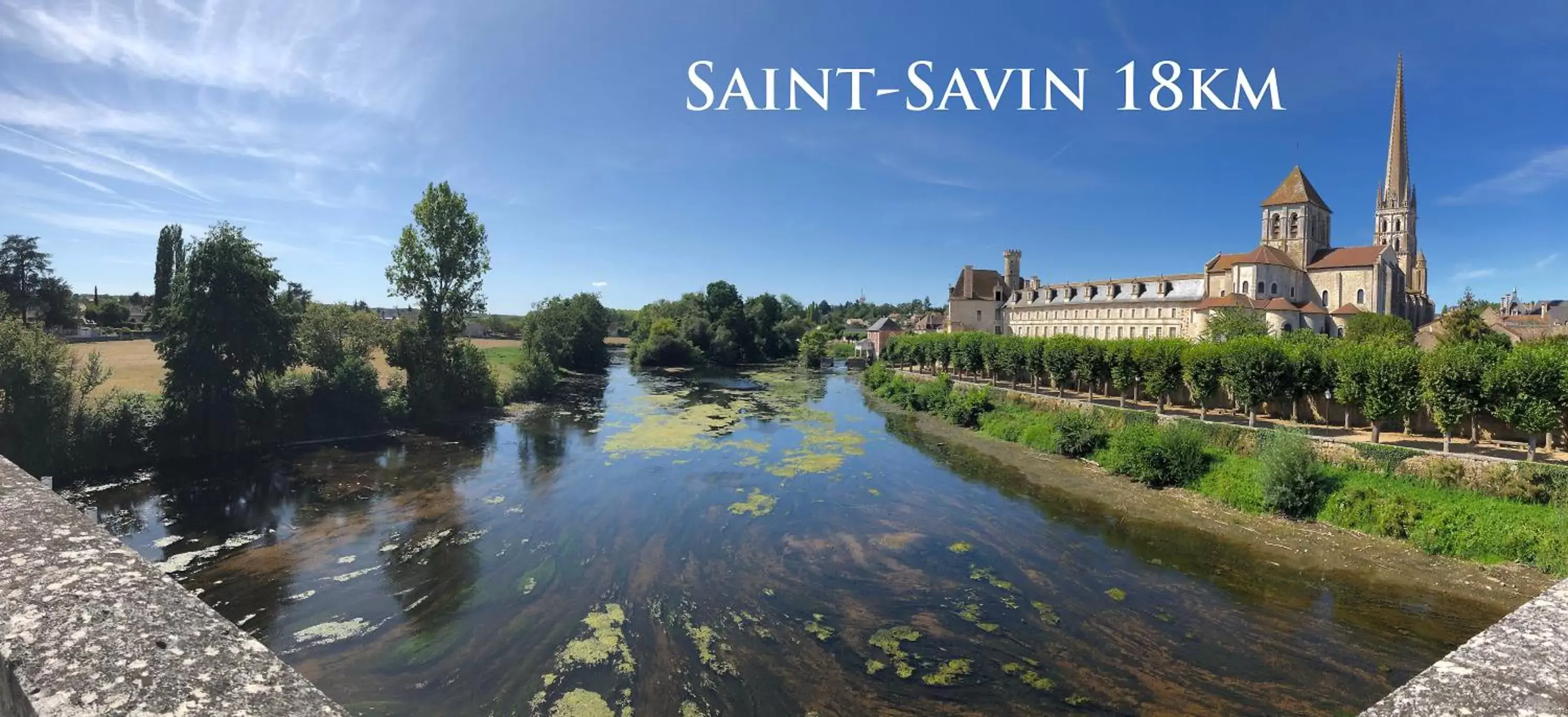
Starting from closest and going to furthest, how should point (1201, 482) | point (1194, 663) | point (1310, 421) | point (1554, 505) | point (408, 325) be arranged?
1. point (1194, 663)
2. point (1554, 505)
3. point (1201, 482)
4. point (1310, 421)
5. point (408, 325)

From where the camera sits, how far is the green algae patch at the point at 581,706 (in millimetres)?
8977

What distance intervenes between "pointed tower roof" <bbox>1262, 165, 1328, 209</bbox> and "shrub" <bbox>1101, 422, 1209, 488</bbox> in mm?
51130

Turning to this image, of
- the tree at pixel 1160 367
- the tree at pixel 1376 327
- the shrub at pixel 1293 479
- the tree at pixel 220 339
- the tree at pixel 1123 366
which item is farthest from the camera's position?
the tree at pixel 1376 327

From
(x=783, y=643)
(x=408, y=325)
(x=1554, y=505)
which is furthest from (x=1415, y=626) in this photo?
(x=408, y=325)

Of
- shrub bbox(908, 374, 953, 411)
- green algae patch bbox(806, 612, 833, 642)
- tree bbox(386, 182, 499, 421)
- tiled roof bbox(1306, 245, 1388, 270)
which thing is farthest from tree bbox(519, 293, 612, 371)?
tiled roof bbox(1306, 245, 1388, 270)

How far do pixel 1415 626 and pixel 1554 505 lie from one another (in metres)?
6.61

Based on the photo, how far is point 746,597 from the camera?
1290 cm

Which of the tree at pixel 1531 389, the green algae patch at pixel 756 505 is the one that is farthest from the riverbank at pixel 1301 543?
the green algae patch at pixel 756 505

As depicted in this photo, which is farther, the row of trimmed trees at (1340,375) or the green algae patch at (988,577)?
the row of trimmed trees at (1340,375)

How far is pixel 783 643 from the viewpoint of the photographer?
36.3 feet

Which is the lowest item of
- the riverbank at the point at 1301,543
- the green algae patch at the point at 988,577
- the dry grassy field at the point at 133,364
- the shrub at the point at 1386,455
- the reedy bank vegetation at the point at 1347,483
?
the green algae patch at the point at 988,577

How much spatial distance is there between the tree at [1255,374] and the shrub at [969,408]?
473 inches

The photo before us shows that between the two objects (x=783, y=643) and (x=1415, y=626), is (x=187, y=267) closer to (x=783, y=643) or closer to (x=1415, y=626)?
(x=783, y=643)

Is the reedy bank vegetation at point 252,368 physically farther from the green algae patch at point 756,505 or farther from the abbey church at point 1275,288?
the abbey church at point 1275,288
